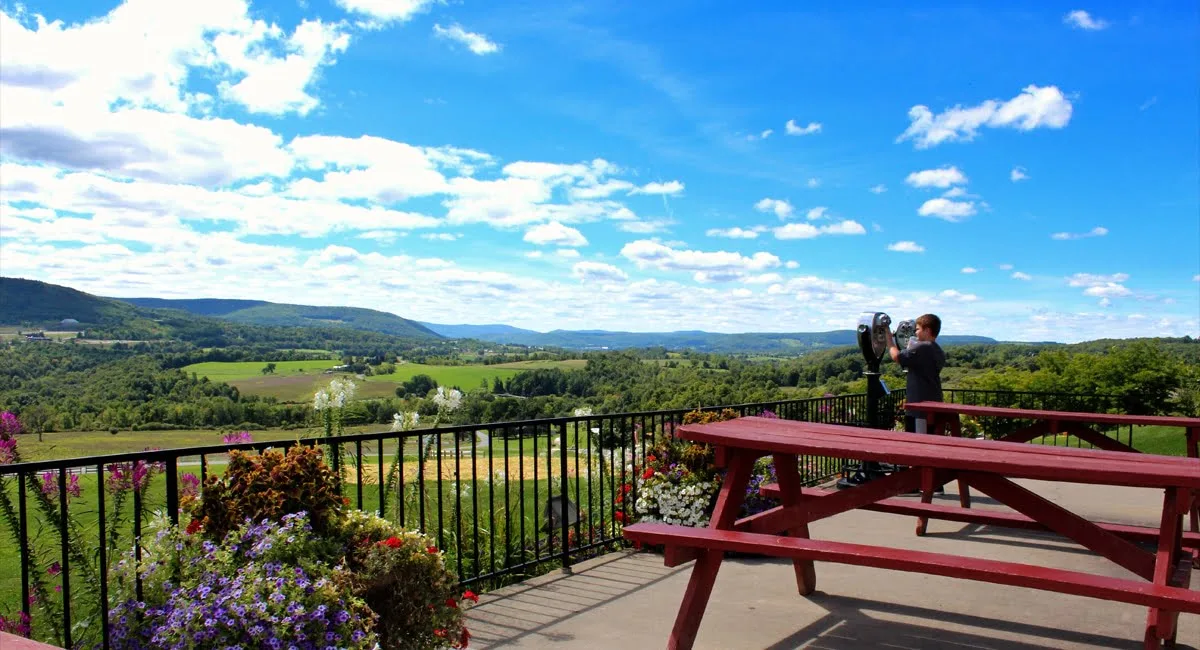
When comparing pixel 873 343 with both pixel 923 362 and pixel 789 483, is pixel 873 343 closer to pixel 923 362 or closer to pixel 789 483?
pixel 923 362

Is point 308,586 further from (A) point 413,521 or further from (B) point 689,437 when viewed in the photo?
(A) point 413,521

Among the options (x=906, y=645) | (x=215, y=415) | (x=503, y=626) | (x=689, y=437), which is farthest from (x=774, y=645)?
(x=215, y=415)

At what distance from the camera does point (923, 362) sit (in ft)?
23.1

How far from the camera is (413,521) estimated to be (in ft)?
17.2

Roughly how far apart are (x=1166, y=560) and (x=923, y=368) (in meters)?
4.02

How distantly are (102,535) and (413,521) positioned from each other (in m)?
2.51

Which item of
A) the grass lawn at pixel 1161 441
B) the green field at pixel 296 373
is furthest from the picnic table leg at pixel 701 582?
the green field at pixel 296 373

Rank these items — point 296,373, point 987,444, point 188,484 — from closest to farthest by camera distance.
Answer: point 188,484
point 987,444
point 296,373

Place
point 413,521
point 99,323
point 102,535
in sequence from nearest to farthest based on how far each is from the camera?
point 102,535, point 413,521, point 99,323

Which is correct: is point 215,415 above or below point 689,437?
below

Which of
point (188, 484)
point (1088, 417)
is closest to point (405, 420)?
point (188, 484)

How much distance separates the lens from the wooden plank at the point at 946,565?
8.96 ft

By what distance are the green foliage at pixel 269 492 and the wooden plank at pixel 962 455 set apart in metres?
1.74

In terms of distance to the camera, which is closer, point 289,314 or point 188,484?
point 188,484
